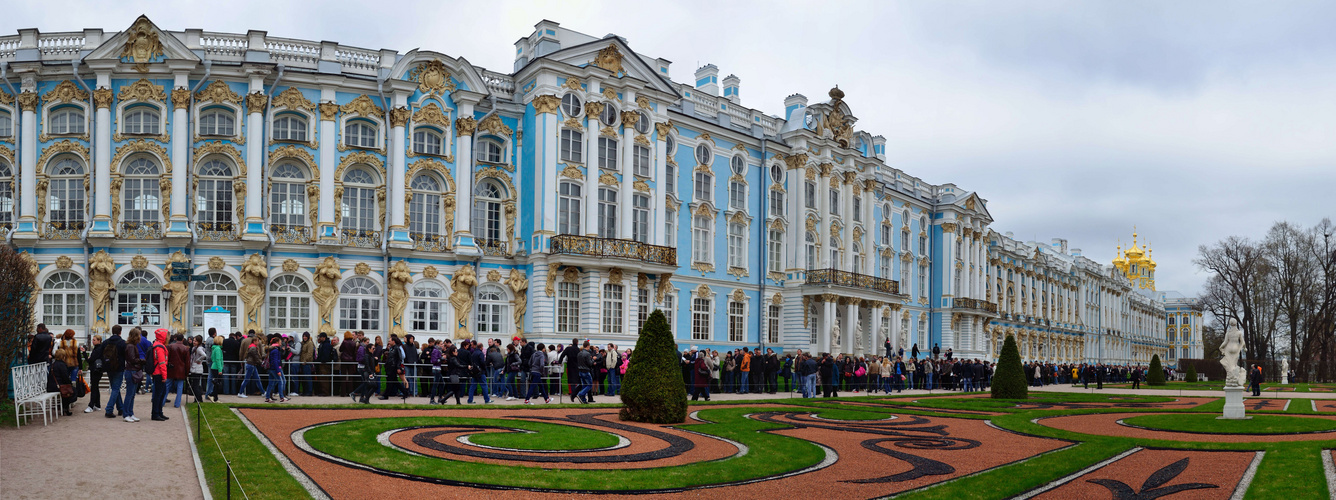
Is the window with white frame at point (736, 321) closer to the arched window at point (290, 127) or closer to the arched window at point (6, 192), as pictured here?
the arched window at point (290, 127)

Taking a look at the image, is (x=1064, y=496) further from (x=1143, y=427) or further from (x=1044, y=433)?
(x=1143, y=427)

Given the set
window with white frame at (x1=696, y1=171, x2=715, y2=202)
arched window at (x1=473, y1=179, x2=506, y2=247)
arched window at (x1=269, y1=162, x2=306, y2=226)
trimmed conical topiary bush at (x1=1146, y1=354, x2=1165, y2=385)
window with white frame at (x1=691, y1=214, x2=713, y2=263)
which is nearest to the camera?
arched window at (x1=269, y1=162, x2=306, y2=226)

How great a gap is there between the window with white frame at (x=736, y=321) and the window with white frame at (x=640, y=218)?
700cm

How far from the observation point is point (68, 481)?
10.3m

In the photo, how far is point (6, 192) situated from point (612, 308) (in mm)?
20538

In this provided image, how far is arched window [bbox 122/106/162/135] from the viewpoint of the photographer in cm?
3073

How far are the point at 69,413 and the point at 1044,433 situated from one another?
17.9 meters

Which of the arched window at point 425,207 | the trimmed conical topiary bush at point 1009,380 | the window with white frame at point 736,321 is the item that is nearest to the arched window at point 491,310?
the arched window at point 425,207

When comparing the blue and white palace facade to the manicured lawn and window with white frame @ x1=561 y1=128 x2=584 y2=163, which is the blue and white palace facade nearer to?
window with white frame @ x1=561 y1=128 x2=584 y2=163

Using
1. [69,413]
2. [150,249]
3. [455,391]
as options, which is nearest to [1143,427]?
[455,391]

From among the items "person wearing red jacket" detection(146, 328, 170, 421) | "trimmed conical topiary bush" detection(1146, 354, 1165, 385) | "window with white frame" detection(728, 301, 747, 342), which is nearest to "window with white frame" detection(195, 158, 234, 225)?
"person wearing red jacket" detection(146, 328, 170, 421)

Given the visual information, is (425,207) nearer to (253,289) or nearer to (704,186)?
(253,289)

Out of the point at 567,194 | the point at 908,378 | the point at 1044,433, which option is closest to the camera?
the point at 1044,433

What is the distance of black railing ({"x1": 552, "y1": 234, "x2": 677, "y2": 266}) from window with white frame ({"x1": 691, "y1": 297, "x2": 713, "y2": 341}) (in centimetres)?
413
